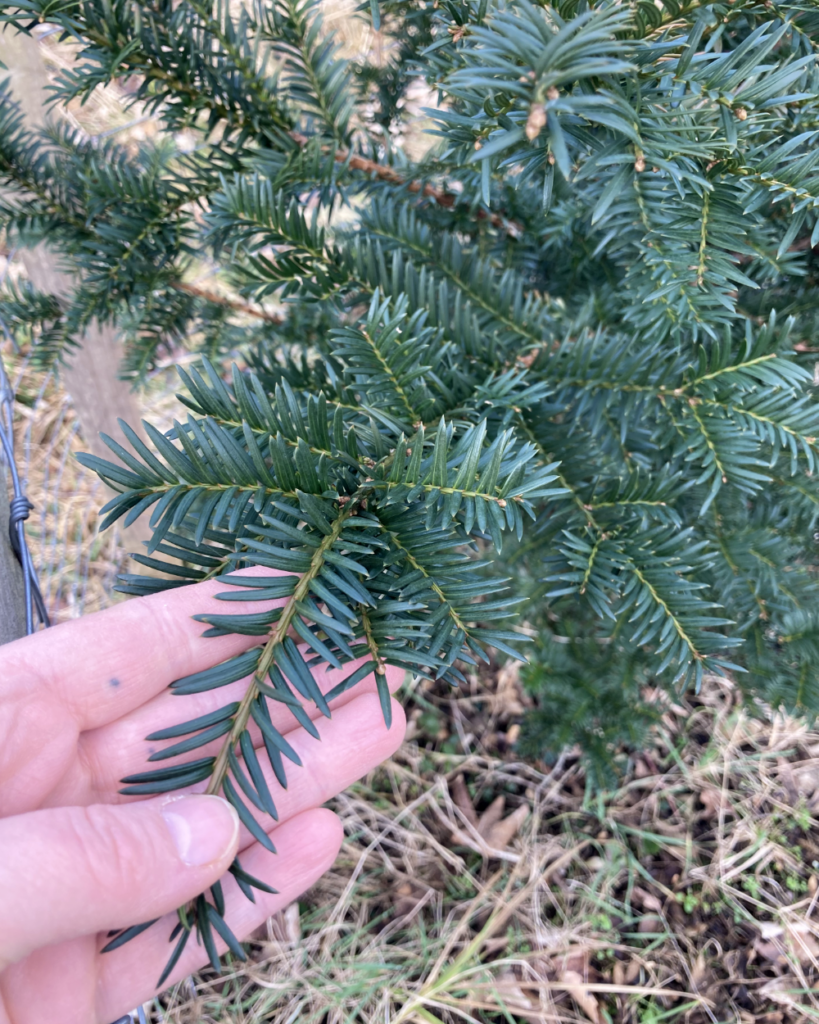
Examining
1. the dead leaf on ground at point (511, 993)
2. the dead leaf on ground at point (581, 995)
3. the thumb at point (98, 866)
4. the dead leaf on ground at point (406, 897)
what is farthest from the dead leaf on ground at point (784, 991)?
the thumb at point (98, 866)

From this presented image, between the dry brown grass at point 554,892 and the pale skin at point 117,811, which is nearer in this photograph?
the pale skin at point 117,811

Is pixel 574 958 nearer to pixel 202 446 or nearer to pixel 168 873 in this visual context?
pixel 168 873

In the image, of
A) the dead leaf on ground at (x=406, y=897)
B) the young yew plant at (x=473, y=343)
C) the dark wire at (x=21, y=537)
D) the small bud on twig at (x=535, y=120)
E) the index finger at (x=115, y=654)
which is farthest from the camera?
the dead leaf on ground at (x=406, y=897)

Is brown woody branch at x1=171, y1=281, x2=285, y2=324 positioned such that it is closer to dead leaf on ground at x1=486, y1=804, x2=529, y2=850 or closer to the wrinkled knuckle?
the wrinkled knuckle

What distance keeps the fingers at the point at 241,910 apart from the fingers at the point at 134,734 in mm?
147

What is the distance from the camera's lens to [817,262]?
0.81 m

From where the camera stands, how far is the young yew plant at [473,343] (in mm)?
458

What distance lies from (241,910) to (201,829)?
333 mm

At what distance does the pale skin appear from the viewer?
53cm

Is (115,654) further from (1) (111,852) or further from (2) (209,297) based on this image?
(2) (209,297)

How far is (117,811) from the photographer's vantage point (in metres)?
0.58

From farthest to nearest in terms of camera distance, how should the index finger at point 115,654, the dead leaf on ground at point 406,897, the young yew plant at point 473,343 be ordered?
the dead leaf on ground at point 406,897 → the index finger at point 115,654 → the young yew plant at point 473,343

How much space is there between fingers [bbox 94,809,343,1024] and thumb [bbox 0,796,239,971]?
0.51ft

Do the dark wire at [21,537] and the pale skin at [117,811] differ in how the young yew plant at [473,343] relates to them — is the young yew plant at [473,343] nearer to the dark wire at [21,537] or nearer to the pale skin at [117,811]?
the pale skin at [117,811]
